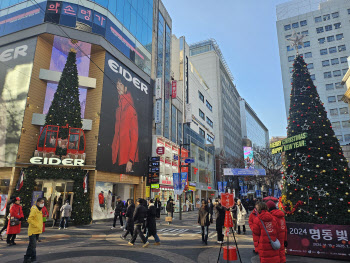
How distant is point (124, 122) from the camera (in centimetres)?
2378

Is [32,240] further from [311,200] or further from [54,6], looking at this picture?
[54,6]

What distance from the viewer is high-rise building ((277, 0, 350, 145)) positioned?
55338 millimetres

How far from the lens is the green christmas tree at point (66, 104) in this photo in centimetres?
1789

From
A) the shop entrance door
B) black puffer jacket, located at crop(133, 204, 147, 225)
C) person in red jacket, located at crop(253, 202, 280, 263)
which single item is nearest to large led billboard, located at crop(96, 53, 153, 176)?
the shop entrance door

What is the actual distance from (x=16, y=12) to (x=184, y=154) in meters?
29.0

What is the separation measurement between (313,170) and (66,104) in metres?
17.2

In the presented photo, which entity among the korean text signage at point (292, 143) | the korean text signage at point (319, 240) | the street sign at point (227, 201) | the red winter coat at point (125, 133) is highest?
the red winter coat at point (125, 133)

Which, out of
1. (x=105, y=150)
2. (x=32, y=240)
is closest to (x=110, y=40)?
(x=105, y=150)

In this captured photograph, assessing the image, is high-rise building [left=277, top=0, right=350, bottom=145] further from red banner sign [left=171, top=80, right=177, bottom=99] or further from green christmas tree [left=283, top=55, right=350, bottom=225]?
green christmas tree [left=283, top=55, right=350, bottom=225]

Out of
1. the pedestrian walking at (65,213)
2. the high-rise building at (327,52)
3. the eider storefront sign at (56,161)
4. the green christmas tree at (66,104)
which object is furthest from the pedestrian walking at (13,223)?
the high-rise building at (327,52)

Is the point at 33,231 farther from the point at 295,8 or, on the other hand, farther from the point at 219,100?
the point at 295,8

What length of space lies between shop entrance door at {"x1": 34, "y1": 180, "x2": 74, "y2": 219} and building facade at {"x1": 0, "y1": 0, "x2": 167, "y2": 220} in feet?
0.23

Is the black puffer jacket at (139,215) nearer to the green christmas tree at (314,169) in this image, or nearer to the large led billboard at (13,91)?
the green christmas tree at (314,169)

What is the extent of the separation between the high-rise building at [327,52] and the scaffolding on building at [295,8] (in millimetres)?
4745
